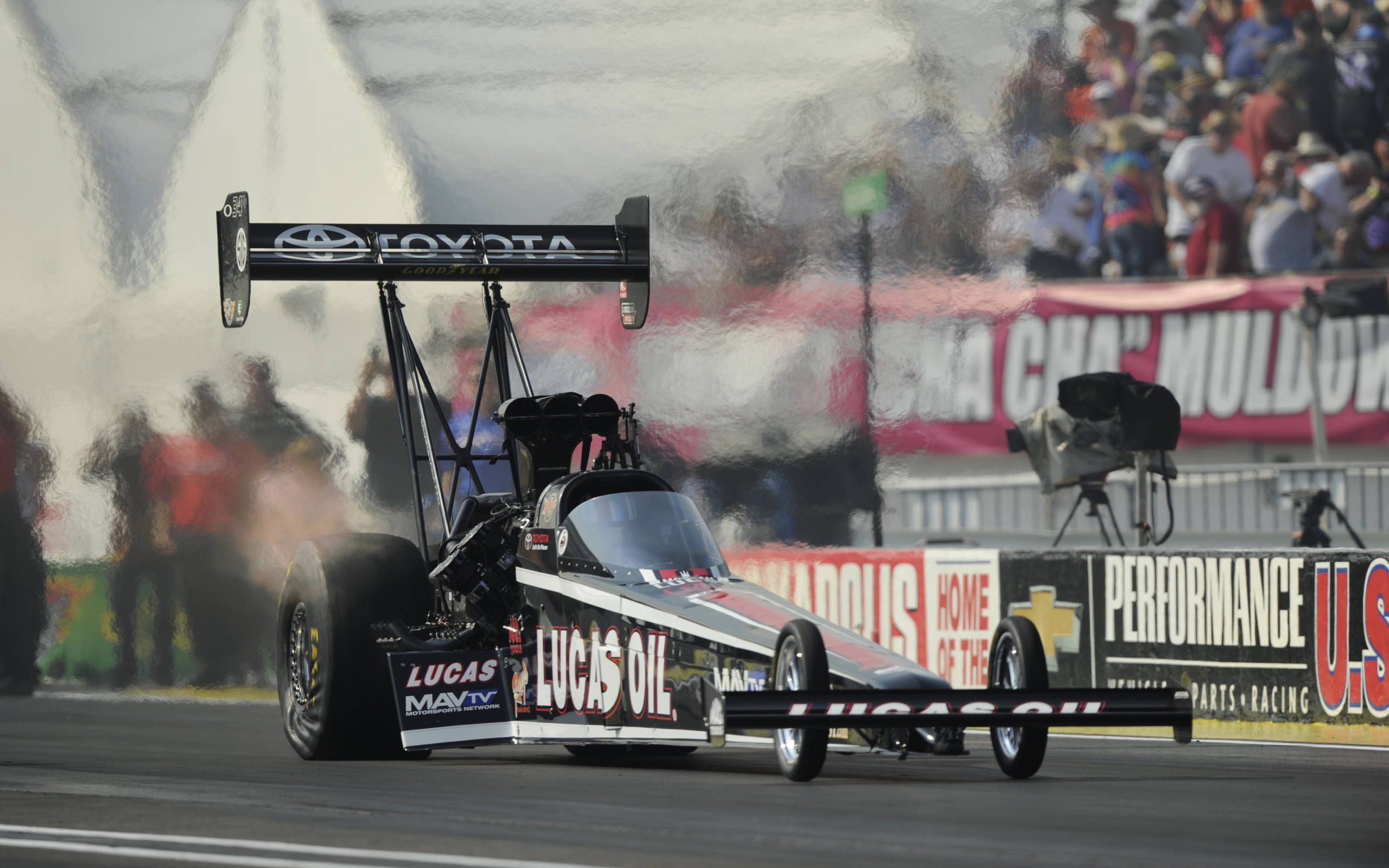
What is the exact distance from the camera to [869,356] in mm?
22422

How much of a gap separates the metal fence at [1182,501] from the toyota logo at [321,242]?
9.91 m

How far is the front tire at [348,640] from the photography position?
40.2 ft

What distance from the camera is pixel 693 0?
23.8 metres

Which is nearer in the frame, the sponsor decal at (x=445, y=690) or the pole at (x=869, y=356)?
the sponsor decal at (x=445, y=690)

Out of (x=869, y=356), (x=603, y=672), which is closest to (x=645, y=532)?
(x=603, y=672)

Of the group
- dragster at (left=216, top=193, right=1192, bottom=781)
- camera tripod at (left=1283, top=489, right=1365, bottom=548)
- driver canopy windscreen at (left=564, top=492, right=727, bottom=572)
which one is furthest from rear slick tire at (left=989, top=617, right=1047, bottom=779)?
camera tripod at (left=1283, top=489, right=1365, bottom=548)

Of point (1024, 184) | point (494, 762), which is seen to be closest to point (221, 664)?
point (1024, 184)

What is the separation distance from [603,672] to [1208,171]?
46.8 ft

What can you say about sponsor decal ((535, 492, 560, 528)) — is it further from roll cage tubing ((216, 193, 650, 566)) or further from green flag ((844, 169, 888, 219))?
green flag ((844, 169, 888, 219))

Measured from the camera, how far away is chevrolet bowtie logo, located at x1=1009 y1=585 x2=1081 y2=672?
15.1 meters

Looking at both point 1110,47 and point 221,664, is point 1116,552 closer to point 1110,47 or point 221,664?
point 1110,47

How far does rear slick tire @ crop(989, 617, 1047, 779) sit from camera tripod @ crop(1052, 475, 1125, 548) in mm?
11477

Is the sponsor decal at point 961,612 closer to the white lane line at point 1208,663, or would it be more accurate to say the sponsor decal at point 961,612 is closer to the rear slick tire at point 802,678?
the white lane line at point 1208,663

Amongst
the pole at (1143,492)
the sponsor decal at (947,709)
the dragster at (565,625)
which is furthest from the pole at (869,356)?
the sponsor decal at (947,709)
